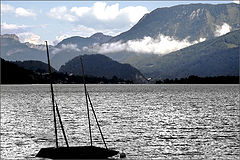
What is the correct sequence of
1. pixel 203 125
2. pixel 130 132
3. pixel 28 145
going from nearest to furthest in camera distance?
pixel 28 145 < pixel 130 132 < pixel 203 125

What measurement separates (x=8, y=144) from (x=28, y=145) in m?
3.60

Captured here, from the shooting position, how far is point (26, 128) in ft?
295

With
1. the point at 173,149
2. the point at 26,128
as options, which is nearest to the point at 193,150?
the point at 173,149

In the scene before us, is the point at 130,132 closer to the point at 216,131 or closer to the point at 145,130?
the point at 145,130

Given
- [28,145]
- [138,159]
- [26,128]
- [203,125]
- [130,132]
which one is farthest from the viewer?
[203,125]

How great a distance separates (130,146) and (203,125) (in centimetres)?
3619

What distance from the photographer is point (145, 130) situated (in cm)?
8606

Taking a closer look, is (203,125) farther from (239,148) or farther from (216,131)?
(239,148)

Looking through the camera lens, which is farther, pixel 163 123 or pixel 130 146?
pixel 163 123

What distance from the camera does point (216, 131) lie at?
84.6 metres

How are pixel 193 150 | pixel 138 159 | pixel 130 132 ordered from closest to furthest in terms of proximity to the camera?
1. pixel 138 159
2. pixel 193 150
3. pixel 130 132

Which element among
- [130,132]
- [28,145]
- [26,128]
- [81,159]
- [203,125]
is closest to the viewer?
[81,159]

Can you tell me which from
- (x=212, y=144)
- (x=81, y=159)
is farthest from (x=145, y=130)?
(x=81, y=159)

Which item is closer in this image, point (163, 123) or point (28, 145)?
point (28, 145)
